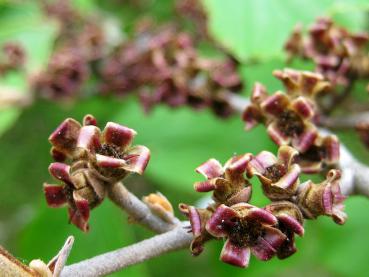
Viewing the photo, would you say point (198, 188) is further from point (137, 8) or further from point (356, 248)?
point (137, 8)

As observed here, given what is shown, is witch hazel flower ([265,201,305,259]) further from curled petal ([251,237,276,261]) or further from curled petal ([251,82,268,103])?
curled petal ([251,82,268,103])

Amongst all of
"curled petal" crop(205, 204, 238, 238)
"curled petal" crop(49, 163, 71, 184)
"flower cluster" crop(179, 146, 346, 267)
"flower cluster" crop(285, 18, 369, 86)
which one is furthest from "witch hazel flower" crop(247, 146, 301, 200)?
"flower cluster" crop(285, 18, 369, 86)

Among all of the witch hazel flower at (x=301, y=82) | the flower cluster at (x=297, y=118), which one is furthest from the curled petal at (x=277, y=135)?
the witch hazel flower at (x=301, y=82)

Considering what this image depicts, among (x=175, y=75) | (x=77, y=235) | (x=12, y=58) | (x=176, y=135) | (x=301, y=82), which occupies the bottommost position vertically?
(x=77, y=235)

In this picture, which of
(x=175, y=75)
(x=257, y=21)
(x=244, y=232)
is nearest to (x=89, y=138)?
(x=244, y=232)

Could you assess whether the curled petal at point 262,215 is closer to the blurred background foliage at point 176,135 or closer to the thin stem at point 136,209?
the thin stem at point 136,209

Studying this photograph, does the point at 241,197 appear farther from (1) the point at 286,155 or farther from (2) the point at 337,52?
(2) the point at 337,52
